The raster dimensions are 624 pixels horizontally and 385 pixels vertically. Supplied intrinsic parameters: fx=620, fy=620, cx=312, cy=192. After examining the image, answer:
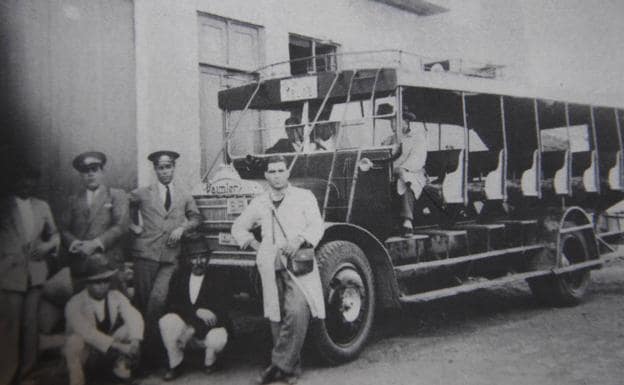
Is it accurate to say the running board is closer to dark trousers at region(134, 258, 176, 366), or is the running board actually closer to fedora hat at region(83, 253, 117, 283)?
dark trousers at region(134, 258, 176, 366)

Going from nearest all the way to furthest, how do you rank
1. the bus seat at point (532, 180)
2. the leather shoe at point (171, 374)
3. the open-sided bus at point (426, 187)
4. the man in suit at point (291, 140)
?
the leather shoe at point (171, 374) → the open-sided bus at point (426, 187) → the man in suit at point (291, 140) → the bus seat at point (532, 180)

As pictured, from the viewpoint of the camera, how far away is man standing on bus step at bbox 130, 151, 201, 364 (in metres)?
4.05

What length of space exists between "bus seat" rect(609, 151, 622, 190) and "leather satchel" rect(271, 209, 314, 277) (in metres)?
5.17

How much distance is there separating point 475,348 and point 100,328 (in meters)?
3.10

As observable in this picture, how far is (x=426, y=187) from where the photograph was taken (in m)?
6.05

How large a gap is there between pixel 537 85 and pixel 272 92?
118 inches

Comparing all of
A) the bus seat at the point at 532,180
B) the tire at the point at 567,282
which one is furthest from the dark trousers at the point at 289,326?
the tire at the point at 567,282

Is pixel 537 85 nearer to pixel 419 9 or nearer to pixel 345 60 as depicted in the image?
pixel 345 60

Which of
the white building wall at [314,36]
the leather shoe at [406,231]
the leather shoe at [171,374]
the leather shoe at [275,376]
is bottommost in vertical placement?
the leather shoe at [275,376]

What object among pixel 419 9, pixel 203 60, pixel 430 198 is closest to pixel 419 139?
pixel 430 198

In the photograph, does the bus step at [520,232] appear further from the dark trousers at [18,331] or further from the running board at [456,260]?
the dark trousers at [18,331]

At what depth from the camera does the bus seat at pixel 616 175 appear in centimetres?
777

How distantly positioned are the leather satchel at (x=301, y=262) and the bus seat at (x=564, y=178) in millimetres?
4016

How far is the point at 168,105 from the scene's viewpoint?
622cm
